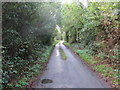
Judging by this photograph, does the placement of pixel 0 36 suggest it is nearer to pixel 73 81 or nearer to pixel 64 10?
pixel 73 81

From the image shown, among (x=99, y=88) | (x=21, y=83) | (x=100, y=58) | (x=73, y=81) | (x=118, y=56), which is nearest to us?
(x=99, y=88)

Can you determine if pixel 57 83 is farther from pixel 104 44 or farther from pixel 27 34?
pixel 104 44

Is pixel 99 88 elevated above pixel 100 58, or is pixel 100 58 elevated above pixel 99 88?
pixel 100 58

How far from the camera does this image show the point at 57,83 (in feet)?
16.8

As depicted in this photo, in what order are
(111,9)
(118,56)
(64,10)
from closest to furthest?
(118,56)
(111,9)
(64,10)

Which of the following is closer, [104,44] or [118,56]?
[118,56]

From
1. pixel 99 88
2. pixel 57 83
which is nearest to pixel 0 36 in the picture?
pixel 57 83

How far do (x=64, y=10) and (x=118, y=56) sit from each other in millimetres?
14816

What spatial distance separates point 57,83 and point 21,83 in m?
1.69

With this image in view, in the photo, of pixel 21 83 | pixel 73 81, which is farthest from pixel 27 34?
pixel 73 81

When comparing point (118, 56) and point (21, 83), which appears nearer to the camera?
point (21, 83)

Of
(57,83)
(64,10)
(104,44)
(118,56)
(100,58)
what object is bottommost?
(57,83)

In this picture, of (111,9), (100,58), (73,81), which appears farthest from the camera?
(100,58)

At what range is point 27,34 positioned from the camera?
8086mm
